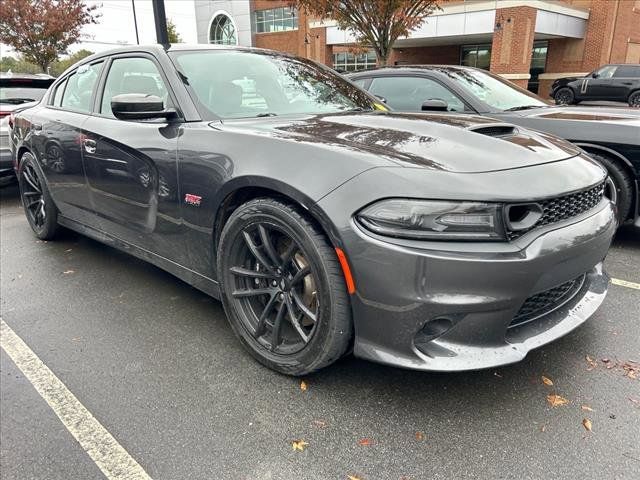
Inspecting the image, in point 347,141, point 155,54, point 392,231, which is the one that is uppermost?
point 155,54

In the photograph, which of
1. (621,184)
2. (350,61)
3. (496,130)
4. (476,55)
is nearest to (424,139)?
(496,130)

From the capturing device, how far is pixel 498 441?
1996 millimetres

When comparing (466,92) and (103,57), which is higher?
(103,57)

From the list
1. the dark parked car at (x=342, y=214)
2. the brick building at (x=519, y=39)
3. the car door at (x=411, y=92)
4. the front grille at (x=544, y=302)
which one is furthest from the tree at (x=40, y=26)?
the front grille at (x=544, y=302)

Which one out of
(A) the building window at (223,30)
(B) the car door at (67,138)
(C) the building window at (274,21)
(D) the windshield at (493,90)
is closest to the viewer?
(B) the car door at (67,138)

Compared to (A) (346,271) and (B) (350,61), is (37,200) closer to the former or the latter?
(A) (346,271)

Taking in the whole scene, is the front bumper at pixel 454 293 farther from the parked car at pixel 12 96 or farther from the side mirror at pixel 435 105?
the parked car at pixel 12 96

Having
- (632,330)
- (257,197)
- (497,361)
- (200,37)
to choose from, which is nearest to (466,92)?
(632,330)

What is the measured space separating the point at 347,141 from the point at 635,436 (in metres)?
1.69

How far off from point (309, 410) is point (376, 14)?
9.25 metres

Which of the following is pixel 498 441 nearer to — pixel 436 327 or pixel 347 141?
pixel 436 327

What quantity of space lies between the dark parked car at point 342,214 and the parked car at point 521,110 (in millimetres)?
1810

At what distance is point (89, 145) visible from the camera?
346cm

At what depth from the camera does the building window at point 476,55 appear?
990 inches
